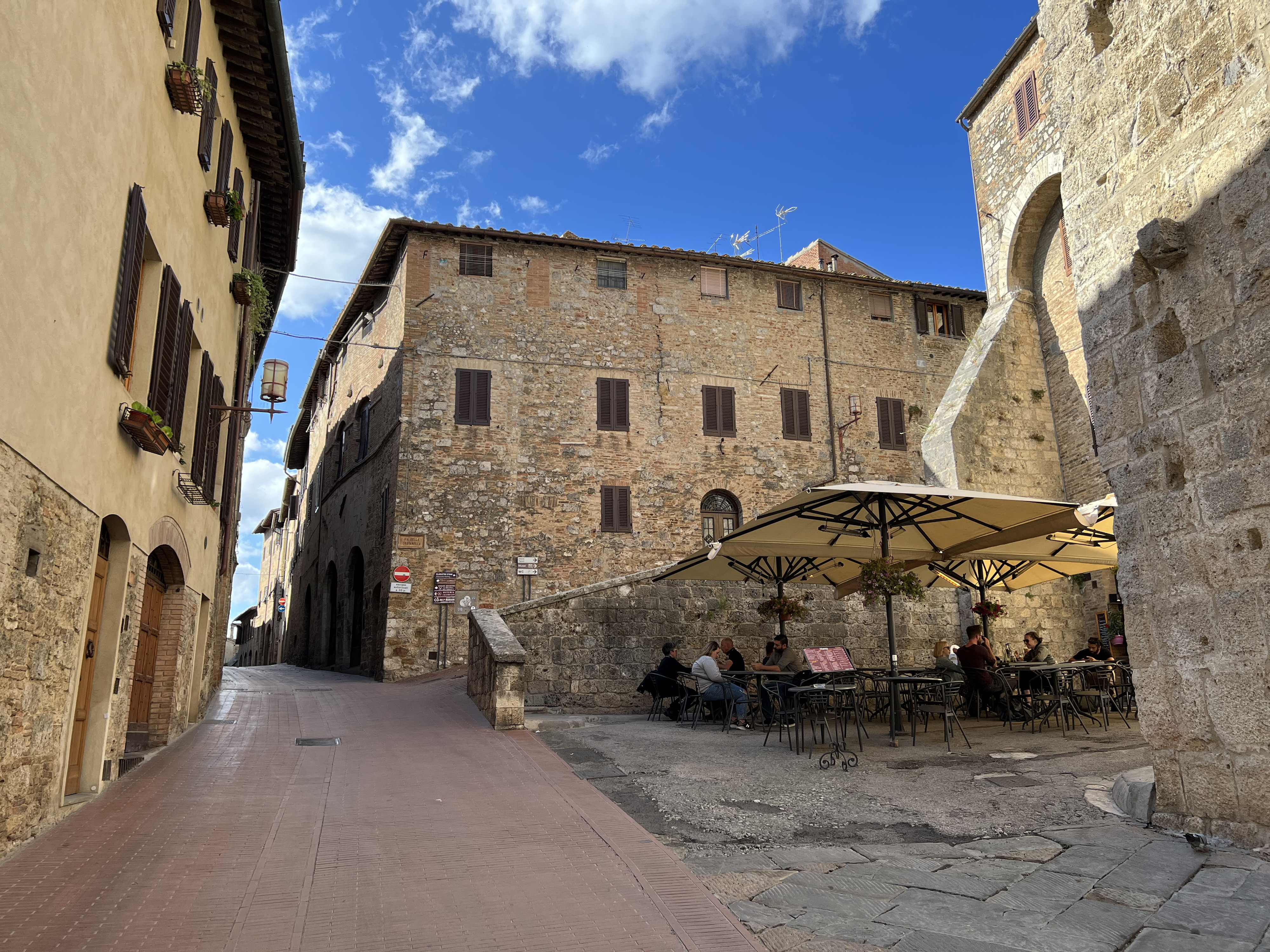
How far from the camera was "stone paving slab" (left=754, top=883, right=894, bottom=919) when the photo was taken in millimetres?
3617

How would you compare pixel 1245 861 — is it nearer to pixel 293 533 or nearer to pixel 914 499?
pixel 914 499

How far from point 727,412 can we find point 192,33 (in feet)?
45.2

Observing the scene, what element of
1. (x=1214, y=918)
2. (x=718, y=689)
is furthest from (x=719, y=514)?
(x=1214, y=918)

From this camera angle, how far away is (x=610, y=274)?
1967 centimetres

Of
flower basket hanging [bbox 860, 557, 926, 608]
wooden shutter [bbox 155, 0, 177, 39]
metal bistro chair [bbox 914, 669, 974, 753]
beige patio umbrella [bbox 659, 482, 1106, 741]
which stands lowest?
metal bistro chair [bbox 914, 669, 974, 753]

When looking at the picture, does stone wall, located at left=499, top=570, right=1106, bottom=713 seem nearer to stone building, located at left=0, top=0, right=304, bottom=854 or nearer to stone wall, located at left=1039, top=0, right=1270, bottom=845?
stone building, located at left=0, top=0, right=304, bottom=854

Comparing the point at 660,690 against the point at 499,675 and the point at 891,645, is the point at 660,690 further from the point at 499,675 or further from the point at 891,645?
the point at 891,645

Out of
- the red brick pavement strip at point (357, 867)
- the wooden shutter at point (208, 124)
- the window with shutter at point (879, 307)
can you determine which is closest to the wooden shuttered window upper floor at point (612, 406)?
the window with shutter at point (879, 307)

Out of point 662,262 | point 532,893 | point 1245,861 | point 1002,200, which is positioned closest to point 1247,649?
point 1245,861

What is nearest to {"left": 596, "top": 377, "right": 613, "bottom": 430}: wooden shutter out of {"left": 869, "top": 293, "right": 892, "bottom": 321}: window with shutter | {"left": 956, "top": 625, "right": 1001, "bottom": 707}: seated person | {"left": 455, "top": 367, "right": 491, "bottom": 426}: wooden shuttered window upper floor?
{"left": 455, "top": 367, "right": 491, "bottom": 426}: wooden shuttered window upper floor

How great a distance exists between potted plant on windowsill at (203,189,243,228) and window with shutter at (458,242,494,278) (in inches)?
381

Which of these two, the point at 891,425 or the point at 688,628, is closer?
the point at 688,628

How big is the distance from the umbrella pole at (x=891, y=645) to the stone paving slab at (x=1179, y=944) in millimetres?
4768

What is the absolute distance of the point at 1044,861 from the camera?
165 inches
